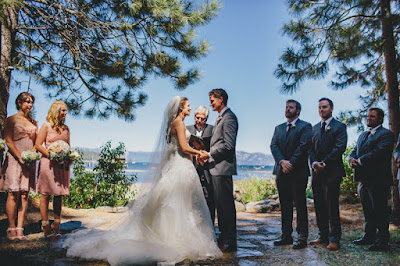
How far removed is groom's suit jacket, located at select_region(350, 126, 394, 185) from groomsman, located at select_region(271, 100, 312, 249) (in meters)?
0.75

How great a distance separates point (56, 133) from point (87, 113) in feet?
11.4

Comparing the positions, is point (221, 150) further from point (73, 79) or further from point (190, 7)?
point (73, 79)

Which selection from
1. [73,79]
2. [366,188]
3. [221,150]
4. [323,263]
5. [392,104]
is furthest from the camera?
[73,79]

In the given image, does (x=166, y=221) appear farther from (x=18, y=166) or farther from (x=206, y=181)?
(x=18, y=166)

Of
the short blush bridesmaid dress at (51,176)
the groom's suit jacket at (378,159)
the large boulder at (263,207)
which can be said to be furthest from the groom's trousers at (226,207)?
the large boulder at (263,207)

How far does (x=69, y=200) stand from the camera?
25.7 ft

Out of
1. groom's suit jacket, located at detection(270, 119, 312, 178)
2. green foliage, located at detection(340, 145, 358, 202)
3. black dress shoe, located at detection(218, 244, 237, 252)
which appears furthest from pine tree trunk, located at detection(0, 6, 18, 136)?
green foliage, located at detection(340, 145, 358, 202)

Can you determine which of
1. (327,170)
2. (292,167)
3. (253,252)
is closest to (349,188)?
(327,170)

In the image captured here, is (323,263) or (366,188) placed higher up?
(366,188)

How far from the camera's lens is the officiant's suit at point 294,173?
4.05m

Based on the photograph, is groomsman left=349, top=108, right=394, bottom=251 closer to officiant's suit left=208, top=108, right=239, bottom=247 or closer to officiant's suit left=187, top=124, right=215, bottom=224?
officiant's suit left=208, top=108, right=239, bottom=247

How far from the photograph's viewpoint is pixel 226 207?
152 inches

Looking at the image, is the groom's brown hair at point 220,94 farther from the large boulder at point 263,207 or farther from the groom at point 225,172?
the large boulder at point 263,207

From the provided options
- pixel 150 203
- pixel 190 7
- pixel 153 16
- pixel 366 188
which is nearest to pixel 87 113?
pixel 153 16
